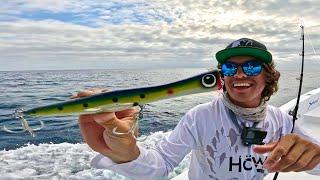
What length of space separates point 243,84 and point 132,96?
903mm

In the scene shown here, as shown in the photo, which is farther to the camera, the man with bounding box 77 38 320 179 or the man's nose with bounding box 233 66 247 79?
the man's nose with bounding box 233 66 247 79

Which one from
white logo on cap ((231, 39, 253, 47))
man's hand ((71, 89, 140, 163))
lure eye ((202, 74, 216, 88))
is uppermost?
white logo on cap ((231, 39, 253, 47))

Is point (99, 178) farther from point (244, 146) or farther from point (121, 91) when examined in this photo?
point (121, 91)

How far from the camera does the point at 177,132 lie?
224 cm

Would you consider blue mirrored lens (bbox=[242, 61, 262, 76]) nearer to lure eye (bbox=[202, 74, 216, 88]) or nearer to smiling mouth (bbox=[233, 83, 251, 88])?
smiling mouth (bbox=[233, 83, 251, 88])

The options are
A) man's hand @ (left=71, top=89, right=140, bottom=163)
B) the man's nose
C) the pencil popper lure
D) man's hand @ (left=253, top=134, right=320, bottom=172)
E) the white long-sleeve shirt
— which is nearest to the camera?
the pencil popper lure

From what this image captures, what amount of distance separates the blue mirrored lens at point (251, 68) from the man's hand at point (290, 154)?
450mm

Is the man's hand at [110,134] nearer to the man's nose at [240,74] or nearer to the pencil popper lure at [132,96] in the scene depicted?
the pencil popper lure at [132,96]

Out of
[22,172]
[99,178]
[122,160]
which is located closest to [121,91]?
[122,160]

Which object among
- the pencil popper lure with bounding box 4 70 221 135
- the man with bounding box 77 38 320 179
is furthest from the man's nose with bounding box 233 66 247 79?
the pencil popper lure with bounding box 4 70 221 135

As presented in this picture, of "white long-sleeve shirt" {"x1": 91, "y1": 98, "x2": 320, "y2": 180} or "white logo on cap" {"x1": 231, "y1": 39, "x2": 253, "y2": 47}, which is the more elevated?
"white logo on cap" {"x1": 231, "y1": 39, "x2": 253, "y2": 47}

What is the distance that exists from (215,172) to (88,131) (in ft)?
3.12

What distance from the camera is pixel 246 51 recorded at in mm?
2051

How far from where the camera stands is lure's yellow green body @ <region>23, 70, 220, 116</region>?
1.36 metres
